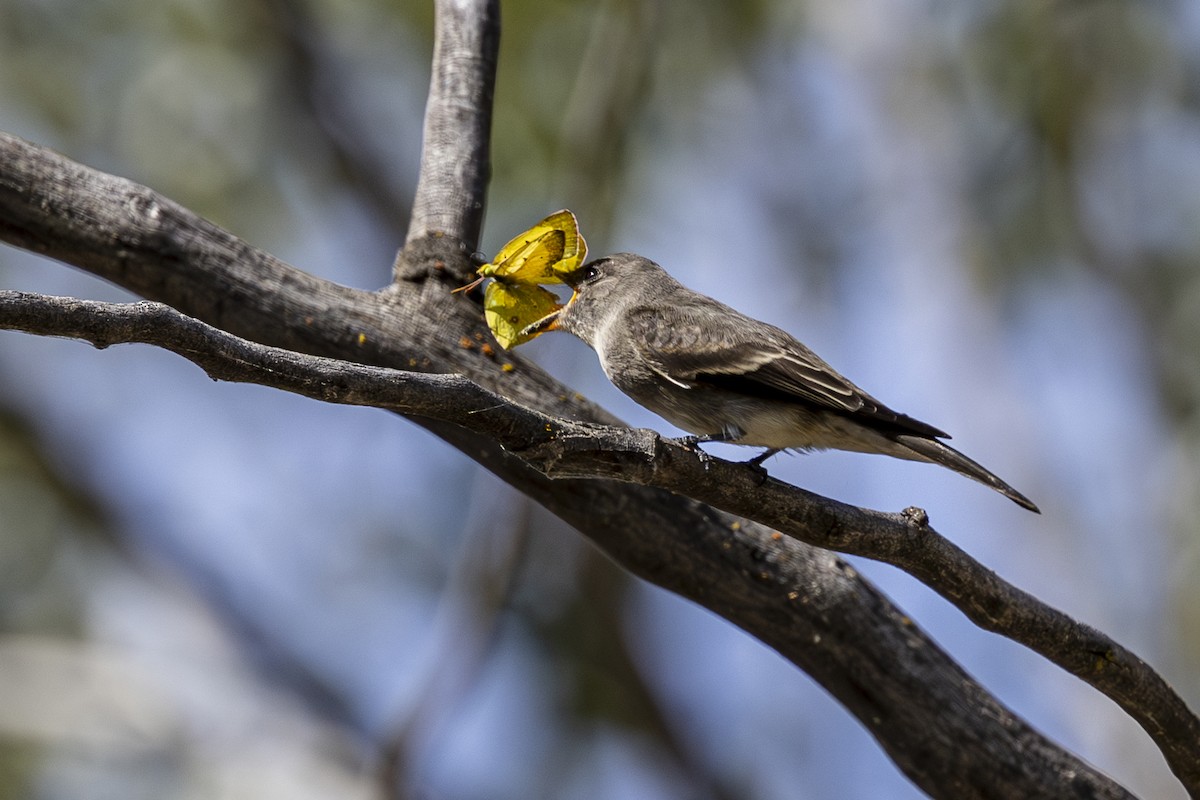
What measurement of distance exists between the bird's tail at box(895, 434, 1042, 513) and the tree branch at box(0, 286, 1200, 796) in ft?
1.27

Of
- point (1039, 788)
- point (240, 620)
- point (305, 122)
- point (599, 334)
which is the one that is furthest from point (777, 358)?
point (305, 122)

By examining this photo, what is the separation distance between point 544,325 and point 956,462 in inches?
78.2

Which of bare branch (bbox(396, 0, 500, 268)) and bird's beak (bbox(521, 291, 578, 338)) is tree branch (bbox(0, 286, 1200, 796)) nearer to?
bird's beak (bbox(521, 291, 578, 338))

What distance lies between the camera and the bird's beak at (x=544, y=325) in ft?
17.3

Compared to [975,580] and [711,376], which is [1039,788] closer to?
[975,580]

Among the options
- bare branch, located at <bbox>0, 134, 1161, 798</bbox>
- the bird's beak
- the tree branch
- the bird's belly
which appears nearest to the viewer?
the tree branch

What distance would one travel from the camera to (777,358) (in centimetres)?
499

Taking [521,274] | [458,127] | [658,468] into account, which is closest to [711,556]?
[658,468]

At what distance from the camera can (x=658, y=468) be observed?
3773mm

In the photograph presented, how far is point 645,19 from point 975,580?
346 inches

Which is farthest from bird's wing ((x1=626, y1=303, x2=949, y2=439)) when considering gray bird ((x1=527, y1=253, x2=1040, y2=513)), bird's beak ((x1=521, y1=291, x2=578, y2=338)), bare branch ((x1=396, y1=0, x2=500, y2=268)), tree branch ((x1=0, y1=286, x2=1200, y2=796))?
bare branch ((x1=396, y1=0, x2=500, y2=268))

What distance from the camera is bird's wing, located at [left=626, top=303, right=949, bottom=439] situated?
4723 millimetres

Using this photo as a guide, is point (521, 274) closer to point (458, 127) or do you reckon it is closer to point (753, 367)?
point (458, 127)

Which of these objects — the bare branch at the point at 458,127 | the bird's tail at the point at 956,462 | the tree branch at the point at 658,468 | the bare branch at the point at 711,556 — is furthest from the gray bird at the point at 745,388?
the bare branch at the point at 458,127
